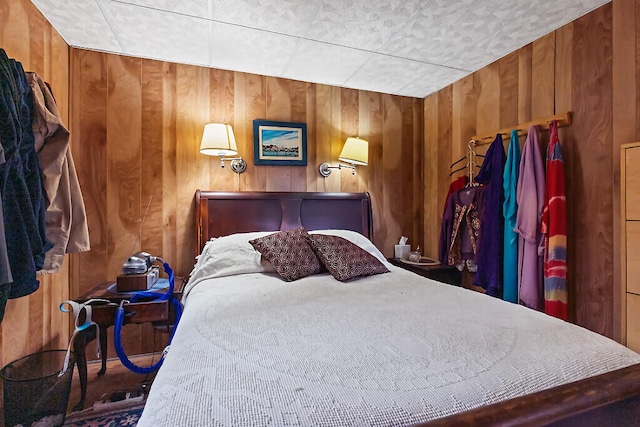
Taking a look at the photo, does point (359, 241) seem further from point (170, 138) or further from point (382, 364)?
point (170, 138)

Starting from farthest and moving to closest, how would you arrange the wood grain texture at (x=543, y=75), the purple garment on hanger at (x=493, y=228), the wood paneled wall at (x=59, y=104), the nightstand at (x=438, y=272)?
the nightstand at (x=438, y=272)
the purple garment on hanger at (x=493, y=228)
the wood grain texture at (x=543, y=75)
the wood paneled wall at (x=59, y=104)

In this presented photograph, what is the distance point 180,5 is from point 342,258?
1.81 metres

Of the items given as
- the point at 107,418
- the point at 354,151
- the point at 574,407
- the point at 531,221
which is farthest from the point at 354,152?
the point at 107,418

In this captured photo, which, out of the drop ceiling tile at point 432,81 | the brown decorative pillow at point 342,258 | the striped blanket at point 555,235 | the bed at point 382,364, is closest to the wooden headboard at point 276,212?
the brown decorative pillow at point 342,258

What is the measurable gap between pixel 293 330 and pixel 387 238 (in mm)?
2221

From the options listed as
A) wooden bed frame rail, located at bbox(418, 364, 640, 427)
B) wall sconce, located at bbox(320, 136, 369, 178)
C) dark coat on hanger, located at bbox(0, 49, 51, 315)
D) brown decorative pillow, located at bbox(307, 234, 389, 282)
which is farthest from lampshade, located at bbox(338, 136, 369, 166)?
wooden bed frame rail, located at bbox(418, 364, 640, 427)

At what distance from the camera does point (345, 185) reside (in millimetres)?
2986

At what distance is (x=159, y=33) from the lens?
6.86ft

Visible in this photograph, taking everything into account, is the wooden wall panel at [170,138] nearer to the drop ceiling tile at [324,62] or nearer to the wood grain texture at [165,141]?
the wood grain texture at [165,141]

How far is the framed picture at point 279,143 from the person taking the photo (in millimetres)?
2670

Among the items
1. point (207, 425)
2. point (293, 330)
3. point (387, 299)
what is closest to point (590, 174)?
point (387, 299)

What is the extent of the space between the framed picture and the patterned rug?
74.7 inches

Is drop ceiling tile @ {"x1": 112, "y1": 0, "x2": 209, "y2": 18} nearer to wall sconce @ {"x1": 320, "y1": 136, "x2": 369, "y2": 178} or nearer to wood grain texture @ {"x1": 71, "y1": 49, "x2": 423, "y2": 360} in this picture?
wood grain texture @ {"x1": 71, "y1": 49, "x2": 423, "y2": 360}

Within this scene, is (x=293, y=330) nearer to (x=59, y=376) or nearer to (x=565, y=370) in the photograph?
(x=565, y=370)
